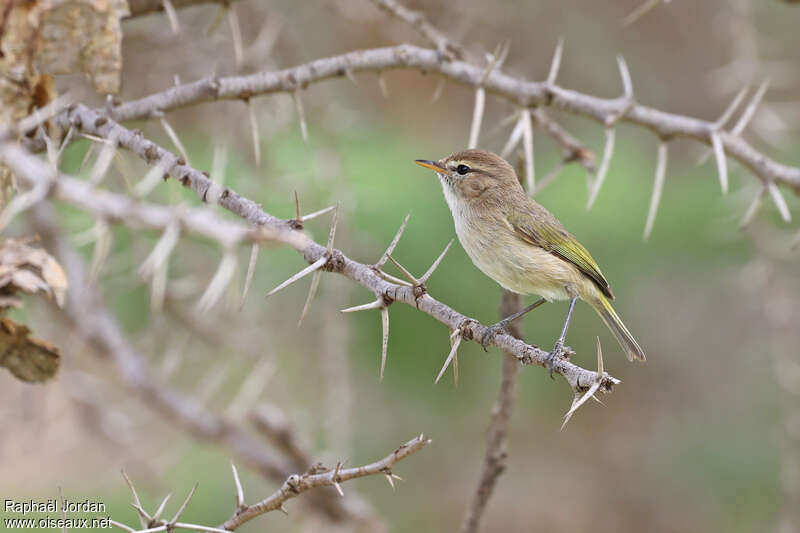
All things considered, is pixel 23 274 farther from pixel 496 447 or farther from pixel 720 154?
pixel 720 154

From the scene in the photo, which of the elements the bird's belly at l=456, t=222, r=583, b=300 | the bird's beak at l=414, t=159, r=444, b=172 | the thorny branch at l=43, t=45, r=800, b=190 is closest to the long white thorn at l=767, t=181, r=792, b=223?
the thorny branch at l=43, t=45, r=800, b=190

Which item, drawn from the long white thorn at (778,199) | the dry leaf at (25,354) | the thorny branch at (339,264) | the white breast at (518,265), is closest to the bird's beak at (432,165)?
the white breast at (518,265)

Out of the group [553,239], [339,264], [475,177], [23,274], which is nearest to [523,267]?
[553,239]

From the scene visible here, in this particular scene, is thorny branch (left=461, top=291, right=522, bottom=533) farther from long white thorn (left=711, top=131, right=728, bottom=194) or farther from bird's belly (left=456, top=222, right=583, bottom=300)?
long white thorn (left=711, top=131, right=728, bottom=194)

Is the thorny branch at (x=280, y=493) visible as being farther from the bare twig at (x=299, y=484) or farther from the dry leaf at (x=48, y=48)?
the dry leaf at (x=48, y=48)

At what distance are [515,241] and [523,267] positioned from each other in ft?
0.89

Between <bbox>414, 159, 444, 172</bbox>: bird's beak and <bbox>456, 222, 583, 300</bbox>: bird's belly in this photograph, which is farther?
<bbox>414, 159, 444, 172</bbox>: bird's beak

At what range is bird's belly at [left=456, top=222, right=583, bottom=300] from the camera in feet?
12.7

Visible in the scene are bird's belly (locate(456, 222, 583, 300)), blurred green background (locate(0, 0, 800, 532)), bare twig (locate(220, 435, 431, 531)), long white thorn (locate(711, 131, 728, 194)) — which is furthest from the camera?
blurred green background (locate(0, 0, 800, 532))

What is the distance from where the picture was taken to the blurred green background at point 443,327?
4.77 m

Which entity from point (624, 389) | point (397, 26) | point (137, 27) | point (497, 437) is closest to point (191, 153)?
point (137, 27)

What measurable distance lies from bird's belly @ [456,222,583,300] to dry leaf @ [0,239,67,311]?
1.98m

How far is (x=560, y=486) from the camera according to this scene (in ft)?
26.2

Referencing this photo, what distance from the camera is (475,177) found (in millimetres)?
4461
